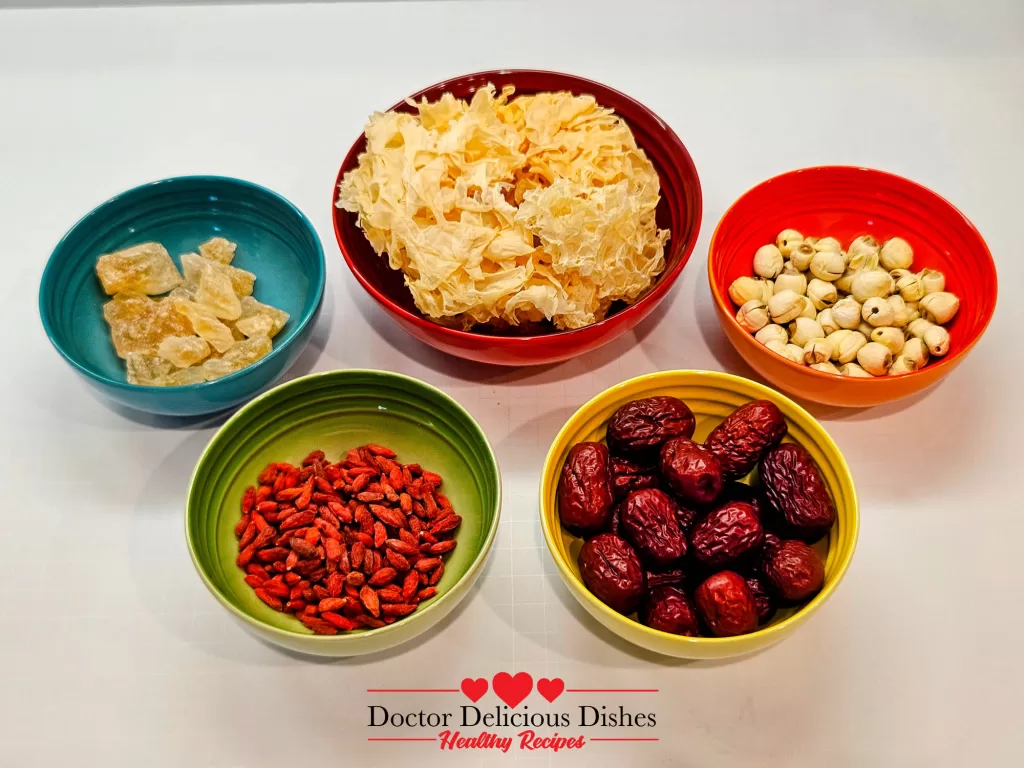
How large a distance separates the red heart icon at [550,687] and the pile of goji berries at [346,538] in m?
0.23

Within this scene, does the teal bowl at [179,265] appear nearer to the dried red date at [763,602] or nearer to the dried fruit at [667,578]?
the dried fruit at [667,578]

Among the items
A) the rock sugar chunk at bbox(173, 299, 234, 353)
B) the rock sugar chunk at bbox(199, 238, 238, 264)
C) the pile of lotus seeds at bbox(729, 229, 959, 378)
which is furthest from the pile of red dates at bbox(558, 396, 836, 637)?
the rock sugar chunk at bbox(199, 238, 238, 264)

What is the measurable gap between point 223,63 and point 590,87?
99 centimetres

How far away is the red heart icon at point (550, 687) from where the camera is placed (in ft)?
4.21

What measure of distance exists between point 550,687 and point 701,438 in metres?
0.48

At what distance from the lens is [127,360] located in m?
1.49

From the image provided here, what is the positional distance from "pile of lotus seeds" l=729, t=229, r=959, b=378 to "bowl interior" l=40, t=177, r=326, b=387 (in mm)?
822

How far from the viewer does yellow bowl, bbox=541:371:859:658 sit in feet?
3.59

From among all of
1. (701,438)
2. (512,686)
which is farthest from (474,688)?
(701,438)

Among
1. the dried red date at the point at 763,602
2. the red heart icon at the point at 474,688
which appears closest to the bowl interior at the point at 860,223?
the dried red date at the point at 763,602

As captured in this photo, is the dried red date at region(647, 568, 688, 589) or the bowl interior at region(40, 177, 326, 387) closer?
the dried red date at region(647, 568, 688, 589)

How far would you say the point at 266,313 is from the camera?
1556 millimetres

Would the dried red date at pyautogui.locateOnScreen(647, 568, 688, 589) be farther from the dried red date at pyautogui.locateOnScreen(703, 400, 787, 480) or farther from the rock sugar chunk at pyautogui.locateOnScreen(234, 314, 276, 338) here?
the rock sugar chunk at pyautogui.locateOnScreen(234, 314, 276, 338)

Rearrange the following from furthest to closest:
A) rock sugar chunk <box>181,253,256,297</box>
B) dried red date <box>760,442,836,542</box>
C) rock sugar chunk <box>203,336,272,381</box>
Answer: rock sugar chunk <box>181,253,256,297</box>
rock sugar chunk <box>203,336,272,381</box>
dried red date <box>760,442,836,542</box>
